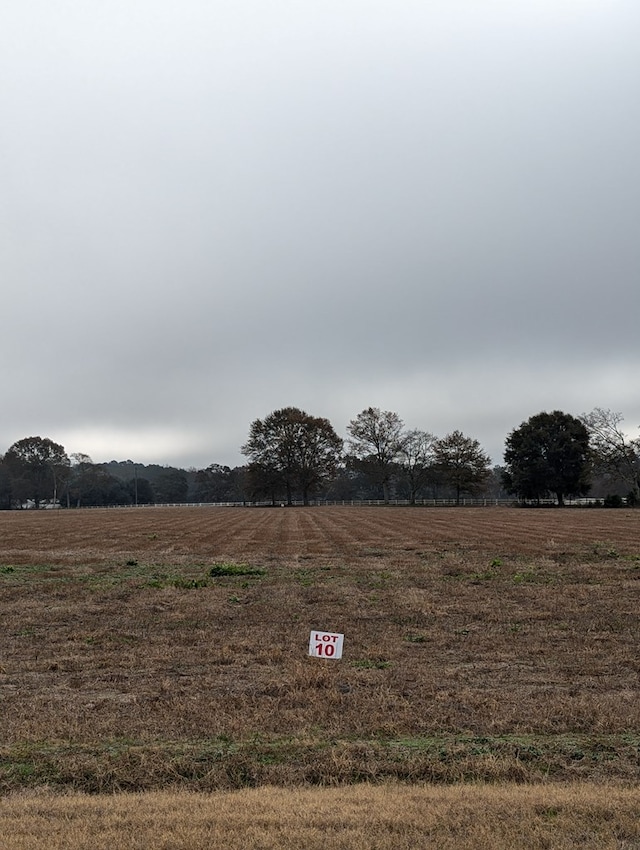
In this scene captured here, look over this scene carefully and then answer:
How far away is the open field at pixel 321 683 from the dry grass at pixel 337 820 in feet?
0.17

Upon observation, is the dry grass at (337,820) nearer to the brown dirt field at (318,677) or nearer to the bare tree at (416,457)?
the brown dirt field at (318,677)

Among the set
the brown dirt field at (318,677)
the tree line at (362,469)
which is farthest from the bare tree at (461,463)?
the brown dirt field at (318,677)

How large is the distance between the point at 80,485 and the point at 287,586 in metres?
143

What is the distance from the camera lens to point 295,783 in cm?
535

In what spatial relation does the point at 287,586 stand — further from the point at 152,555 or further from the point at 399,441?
the point at 399,441

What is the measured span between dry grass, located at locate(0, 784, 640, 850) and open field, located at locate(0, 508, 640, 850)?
0.05m

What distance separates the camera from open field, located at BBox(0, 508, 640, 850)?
552 cm

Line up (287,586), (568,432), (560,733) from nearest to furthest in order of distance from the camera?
(560,733), (287,586), (568,432)

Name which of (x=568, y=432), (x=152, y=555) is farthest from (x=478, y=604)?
(x=568, y=432)

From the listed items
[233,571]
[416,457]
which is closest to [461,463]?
[416,457]

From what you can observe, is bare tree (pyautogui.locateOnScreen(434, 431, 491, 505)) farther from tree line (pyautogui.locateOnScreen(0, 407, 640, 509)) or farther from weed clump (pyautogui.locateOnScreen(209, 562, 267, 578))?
weed clump (pyautogui.locateOnScreen(209, 562, 267, 578))

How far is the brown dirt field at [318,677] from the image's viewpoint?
5715mm

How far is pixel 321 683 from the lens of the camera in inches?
324

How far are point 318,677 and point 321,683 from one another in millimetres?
148
